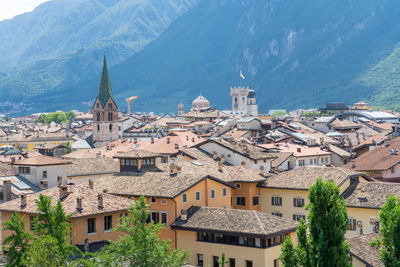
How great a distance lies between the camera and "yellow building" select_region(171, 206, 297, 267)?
52750 mm

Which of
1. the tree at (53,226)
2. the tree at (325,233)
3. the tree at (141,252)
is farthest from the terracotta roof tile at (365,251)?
the tree at (53,226)

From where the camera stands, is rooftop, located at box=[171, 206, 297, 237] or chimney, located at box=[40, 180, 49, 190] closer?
rooftop, located at box=[171, 206, 297, 237]

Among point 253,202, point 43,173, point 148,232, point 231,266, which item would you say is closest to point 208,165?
point 253,202

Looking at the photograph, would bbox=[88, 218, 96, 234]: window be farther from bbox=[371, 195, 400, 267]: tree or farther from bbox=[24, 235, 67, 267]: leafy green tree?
bbox=[371, 195, 400, 267]: tree

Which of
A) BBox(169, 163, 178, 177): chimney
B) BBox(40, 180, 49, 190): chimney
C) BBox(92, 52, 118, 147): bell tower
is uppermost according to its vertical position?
BBox(92, 52, 118, 147): bell tower

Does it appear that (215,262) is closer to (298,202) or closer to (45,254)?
(298,202)

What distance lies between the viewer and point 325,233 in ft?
128

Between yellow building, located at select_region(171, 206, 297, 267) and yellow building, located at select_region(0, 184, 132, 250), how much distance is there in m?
5.25

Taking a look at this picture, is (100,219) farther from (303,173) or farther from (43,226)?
(303,173)

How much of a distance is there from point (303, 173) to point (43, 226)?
34.0 metres

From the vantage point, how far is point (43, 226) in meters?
45.1

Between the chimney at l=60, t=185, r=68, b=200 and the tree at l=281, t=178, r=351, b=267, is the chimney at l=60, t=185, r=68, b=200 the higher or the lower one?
the higher one

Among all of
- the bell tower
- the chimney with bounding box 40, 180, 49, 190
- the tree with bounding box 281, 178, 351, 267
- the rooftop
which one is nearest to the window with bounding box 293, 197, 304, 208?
the rooftop

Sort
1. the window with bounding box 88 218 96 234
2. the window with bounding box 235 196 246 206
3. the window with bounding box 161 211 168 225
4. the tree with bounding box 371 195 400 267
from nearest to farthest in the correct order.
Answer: the tree with bounding box 371 195 400 267, the window with bounding box 88 218 96 234, the window with bounding box 161 211 168 225, the window with bounding box 235 196 246 206
